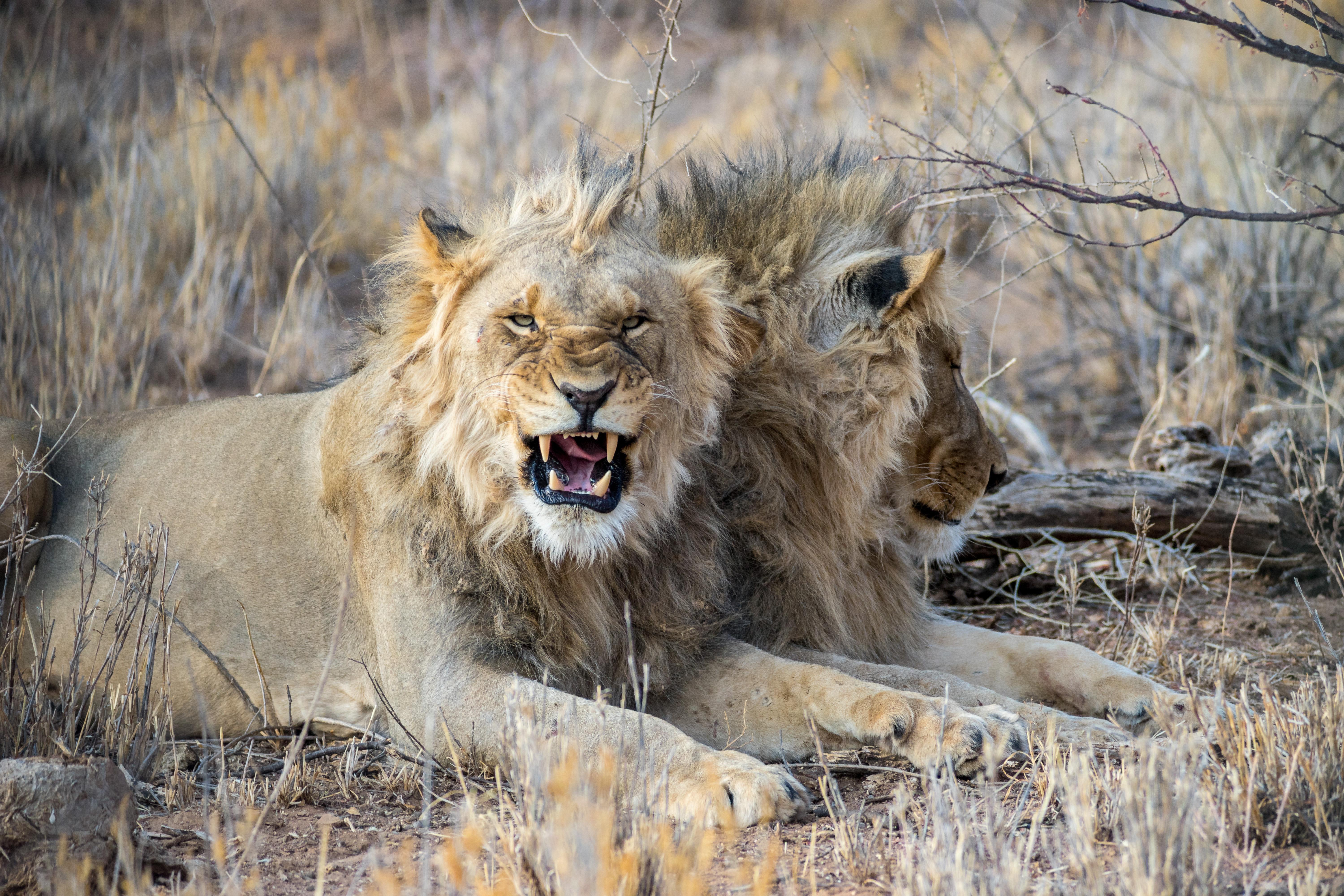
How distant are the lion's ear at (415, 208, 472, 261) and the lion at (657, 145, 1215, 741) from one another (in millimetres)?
664

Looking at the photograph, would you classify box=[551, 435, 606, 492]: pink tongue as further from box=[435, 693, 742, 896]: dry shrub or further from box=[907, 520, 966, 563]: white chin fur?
box=[907, 520, 966, 563]: white chin fur

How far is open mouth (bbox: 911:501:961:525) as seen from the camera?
371 cm

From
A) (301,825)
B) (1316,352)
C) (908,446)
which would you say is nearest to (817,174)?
(908,446)

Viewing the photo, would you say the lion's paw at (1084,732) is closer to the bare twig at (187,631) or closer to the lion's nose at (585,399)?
the lion's nose at (585,399)

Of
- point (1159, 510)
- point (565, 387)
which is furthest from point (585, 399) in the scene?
point (1159, 510)

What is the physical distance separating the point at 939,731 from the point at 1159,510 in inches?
82.4

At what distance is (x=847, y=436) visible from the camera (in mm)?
3436

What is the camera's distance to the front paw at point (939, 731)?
2.85 m

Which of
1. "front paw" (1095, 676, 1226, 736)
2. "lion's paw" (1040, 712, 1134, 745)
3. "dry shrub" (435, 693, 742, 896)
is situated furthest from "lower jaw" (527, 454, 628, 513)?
"front paw" (1095, 676, 1226, 736)

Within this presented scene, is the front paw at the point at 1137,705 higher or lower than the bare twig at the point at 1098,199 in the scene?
lower

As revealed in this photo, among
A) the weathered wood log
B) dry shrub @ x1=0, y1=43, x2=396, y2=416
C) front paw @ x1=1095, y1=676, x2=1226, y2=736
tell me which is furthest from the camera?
dry shrub @ x1=0, y1=43, x2=396, y2=416

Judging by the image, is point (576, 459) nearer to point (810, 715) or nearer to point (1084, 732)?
point (810, 715)

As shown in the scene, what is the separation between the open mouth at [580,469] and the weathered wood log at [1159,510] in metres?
2.18

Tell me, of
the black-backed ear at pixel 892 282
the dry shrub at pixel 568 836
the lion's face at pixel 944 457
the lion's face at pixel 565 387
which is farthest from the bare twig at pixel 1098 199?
the dry shrub at pixel 568 836
